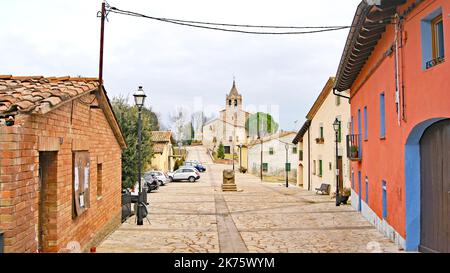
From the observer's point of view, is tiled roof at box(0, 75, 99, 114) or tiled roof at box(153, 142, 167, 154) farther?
tiled roof at box(153, 142, 167, 154)

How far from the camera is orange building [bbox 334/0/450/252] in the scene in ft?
21.9

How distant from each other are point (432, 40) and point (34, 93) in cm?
633

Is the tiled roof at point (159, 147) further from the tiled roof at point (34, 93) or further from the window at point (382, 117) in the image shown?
the tiled roof at point (34, 93)

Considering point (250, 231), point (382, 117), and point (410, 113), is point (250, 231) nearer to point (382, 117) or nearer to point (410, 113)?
point (382, 117)

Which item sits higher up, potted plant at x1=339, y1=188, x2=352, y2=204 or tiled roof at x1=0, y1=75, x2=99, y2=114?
tiled roof at x1=0, y1=75, x2=99, y2=114

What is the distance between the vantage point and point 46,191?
249 inches

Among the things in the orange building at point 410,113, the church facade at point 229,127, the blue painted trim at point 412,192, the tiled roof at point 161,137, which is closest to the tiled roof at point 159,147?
the tiled roof at point 161,137

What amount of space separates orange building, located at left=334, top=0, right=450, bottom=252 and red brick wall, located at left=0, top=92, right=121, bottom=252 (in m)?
5.78

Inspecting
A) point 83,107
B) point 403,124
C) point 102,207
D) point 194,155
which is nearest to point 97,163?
point 102,207

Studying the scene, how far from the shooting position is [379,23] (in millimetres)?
8781

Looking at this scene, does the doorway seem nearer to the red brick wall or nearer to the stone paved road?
the red brick wall

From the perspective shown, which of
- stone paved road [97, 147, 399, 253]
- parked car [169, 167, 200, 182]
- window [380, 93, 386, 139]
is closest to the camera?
stone paved road [97, 147, 399, 253]

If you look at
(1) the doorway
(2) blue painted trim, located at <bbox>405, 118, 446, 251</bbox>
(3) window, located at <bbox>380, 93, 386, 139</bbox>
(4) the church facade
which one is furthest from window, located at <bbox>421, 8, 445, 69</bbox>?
(4) the church facade

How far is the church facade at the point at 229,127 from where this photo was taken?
93.9 metres
